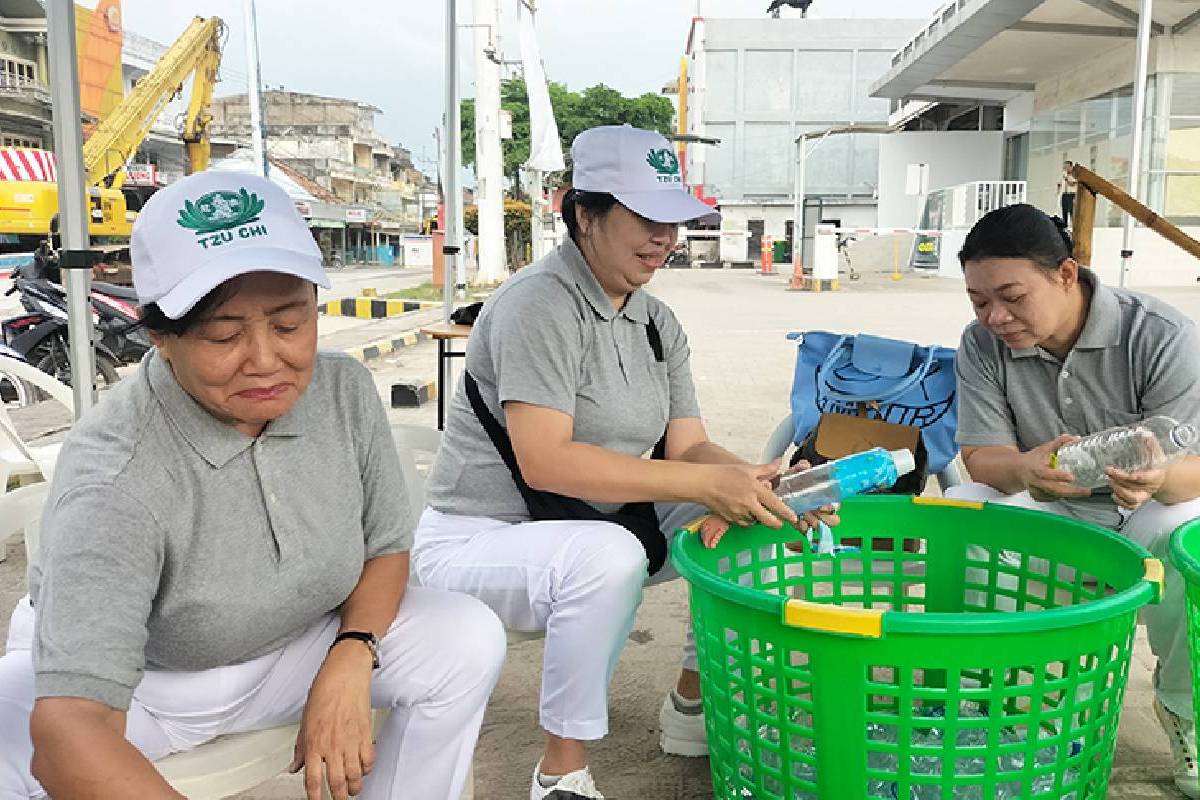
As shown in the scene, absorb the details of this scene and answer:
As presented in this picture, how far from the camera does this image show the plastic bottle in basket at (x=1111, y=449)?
203 centimetres

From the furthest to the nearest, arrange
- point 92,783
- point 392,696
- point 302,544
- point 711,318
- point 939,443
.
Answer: point 711,318 < point 939,443 < point 392,696 < point 302,544 < point 92,783

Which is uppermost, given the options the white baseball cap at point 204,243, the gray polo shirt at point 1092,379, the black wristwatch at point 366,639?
the white baseball cap at point 204,243

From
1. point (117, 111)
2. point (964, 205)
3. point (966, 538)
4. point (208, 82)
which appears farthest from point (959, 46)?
point (966, 538)

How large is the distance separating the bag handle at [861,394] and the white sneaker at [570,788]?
1.67m

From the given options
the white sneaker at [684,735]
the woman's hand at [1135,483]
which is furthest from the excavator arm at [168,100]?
the woman's hand at [1135,483]

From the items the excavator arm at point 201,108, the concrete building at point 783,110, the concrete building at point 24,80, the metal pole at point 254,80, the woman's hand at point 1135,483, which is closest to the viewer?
the woman's hand at point 1135,483

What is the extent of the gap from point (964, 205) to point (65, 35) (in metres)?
19.8

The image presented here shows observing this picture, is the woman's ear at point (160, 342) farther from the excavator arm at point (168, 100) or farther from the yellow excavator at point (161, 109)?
the excavator arm at point (168, 100)

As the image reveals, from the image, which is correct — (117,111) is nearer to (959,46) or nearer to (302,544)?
(959,46)

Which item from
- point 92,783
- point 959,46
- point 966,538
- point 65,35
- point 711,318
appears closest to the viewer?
point 92,783

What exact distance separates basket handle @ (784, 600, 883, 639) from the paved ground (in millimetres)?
975

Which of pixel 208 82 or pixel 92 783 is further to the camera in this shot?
pixel 208 82

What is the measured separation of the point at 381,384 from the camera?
25.9ft

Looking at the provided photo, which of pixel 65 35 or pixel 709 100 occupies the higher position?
pixel 709 100
